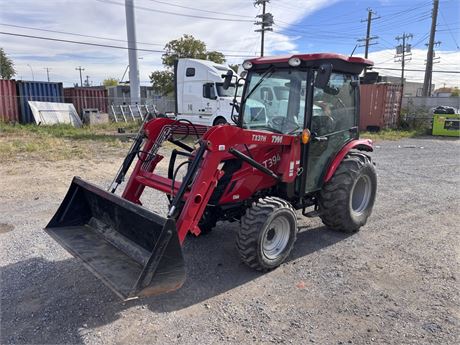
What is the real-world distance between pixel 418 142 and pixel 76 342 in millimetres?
16844

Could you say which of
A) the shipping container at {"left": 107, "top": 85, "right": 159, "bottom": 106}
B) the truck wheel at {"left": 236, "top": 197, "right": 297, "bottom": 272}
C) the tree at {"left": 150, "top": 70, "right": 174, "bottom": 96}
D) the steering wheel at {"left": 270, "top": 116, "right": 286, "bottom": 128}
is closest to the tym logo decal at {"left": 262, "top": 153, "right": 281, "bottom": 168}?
the steering wheel at {"left": 270, "top": 116, "right": 286, "bottom": 128}

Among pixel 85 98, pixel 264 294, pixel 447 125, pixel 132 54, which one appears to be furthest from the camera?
pixel 132 54

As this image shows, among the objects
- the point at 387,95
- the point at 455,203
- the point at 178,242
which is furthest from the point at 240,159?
the point at 387,95

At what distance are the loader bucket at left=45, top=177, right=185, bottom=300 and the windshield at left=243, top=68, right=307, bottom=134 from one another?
6.25 ft

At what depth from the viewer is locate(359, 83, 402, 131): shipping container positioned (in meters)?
19.7

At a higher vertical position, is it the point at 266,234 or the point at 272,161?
the point at 272,161

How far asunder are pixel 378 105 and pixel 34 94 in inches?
710

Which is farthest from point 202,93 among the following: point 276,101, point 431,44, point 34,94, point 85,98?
point 431,44

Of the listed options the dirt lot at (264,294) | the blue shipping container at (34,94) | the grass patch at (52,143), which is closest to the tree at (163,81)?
the blue shipping container at (34,94)

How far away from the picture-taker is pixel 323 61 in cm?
419

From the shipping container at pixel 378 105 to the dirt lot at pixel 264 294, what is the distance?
1514 cm

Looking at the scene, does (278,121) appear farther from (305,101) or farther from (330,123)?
(330,123)

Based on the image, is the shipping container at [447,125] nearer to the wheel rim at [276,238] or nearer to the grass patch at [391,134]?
the grass patch at [391,134]

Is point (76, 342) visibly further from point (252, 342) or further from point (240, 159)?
point (240, 159)
